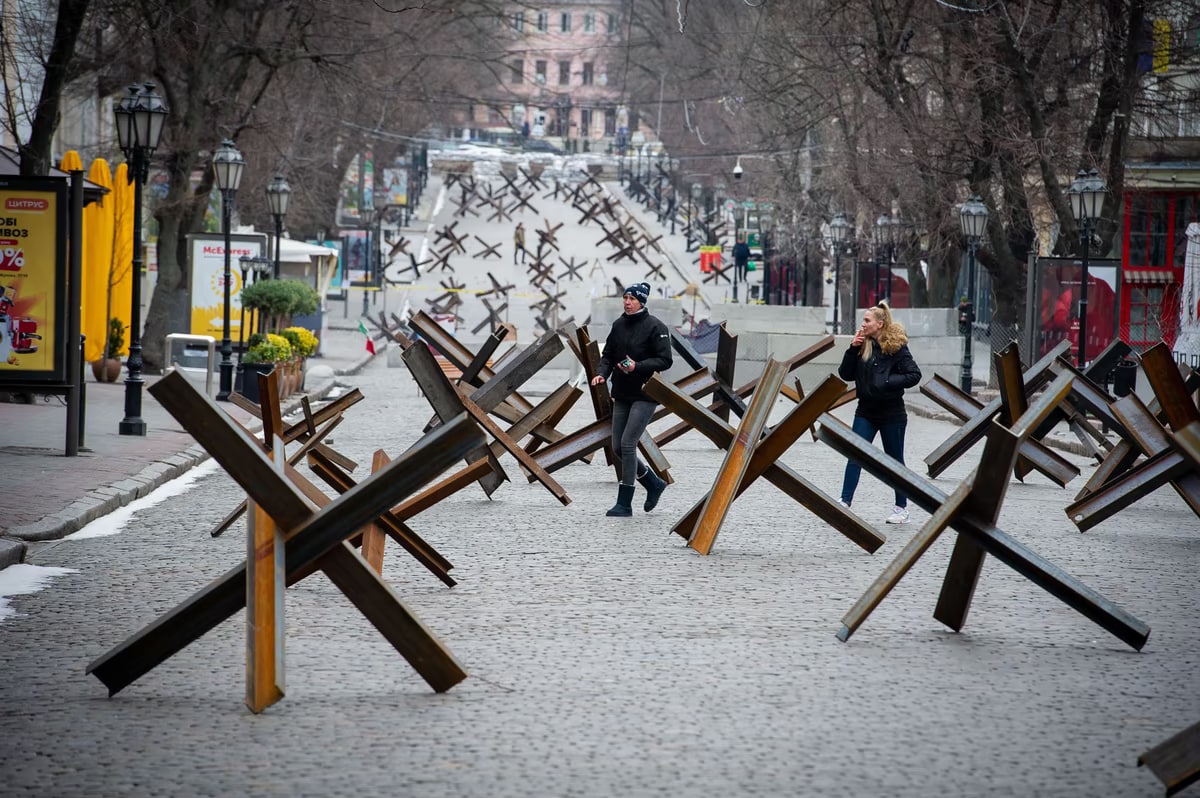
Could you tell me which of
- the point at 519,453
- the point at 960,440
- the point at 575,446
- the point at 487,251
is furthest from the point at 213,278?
the point at 487,251

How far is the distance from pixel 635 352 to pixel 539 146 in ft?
318

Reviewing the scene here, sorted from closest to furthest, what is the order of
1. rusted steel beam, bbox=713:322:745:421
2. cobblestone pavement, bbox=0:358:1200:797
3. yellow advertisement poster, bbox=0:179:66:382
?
cobblestone pavement, bbox=0:358:1200:797 < yellow advertisement poster, bbox=0:179:66:382 < rusted steel beam, bbox=713:322:745:421

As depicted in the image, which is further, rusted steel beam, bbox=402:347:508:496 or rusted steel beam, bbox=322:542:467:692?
rusted steel beam, bbox=402:347:508:496

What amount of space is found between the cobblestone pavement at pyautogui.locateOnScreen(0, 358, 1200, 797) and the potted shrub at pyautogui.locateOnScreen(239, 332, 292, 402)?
1286 cm

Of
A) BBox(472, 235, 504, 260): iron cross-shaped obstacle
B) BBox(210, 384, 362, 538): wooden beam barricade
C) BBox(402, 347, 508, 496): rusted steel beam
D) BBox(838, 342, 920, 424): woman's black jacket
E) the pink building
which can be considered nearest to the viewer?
BBox(210, 384, 362, 538): wooden beam barricade

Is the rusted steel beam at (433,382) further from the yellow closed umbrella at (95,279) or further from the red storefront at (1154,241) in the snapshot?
the red storefront at (1154,241)

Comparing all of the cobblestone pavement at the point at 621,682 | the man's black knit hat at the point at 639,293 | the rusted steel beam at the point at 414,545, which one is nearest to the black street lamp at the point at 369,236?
the man's black knit hat at the point at 639,293

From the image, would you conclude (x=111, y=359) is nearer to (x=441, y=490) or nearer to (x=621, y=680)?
(x=441, y=490)

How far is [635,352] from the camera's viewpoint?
39.7 feet

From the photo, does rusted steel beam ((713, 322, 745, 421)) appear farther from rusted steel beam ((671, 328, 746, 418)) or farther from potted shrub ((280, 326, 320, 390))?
potted shrub ((280, 326, 320, 390))

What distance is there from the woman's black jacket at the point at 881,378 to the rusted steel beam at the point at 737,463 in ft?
7.85

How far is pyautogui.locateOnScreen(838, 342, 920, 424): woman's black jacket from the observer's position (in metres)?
12.4

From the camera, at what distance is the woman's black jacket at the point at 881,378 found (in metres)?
12.4

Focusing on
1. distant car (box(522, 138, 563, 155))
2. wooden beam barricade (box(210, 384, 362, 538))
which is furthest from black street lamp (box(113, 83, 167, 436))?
distant car (box(522, 138, 563, 155))
